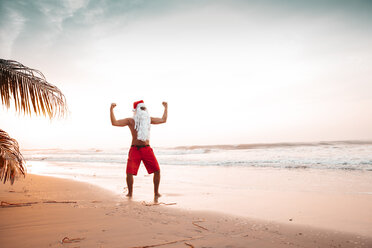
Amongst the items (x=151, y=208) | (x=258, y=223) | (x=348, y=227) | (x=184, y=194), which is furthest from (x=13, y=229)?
(x=348, y=227)

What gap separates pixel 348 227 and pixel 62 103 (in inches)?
161

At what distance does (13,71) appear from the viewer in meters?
3.17

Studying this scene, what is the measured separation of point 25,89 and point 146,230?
240cm

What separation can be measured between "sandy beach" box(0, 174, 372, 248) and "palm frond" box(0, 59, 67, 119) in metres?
1.41

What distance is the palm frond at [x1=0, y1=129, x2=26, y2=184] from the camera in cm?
265

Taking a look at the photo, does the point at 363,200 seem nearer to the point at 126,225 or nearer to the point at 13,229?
the point at 126,225

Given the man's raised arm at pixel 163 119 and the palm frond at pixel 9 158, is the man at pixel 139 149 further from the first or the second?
the palm frond at pixel 9 158

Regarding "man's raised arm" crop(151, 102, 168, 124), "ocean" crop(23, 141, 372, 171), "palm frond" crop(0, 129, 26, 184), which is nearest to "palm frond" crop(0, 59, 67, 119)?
"palm frond" crop(0, 129, 26, 184)

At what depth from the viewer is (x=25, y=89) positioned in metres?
3.21

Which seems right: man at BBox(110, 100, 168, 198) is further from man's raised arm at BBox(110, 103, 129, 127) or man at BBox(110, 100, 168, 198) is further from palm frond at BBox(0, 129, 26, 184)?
palm frond at BBox(0, 129, 26, 184)

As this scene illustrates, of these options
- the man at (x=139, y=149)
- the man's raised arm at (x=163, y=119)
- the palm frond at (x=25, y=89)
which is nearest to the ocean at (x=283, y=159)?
the man's raised arm at (x=163, y=119)

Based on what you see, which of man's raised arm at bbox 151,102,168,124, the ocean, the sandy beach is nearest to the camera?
the sandy beach

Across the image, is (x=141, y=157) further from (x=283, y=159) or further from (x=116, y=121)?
(x=283, y=159)

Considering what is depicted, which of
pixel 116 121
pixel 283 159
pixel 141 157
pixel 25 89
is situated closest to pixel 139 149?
pixel 141 157
